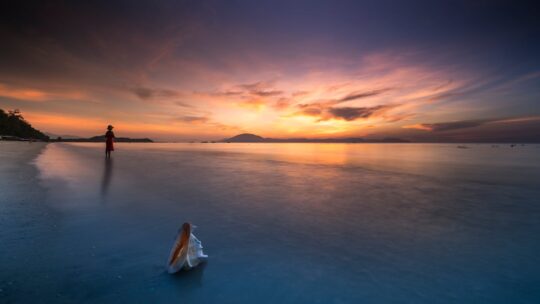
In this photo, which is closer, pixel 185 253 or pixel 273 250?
pixel 185 253

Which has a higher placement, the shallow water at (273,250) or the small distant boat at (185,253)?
the small distant boat at (185,253)

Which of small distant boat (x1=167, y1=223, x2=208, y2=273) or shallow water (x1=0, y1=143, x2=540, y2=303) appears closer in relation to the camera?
shallow water (x1=0, y1=143, x2=540, y2=303)

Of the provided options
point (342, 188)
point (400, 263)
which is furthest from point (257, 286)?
point (342, 188)

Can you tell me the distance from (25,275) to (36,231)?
180cm

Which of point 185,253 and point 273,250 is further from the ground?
point 185,253

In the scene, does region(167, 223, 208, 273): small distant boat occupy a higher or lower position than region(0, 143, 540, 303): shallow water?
higher

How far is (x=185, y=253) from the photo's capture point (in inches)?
133

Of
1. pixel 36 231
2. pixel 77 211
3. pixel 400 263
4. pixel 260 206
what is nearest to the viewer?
pixel 400 263

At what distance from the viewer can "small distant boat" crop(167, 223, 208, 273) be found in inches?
132

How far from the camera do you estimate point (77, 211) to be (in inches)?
233

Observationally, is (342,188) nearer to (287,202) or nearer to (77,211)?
(287,202)

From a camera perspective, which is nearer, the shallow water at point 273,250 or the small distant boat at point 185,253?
the shallow water at point 273,250

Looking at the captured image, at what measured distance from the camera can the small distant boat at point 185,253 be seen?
336 cm

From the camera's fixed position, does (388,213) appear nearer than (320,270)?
No
